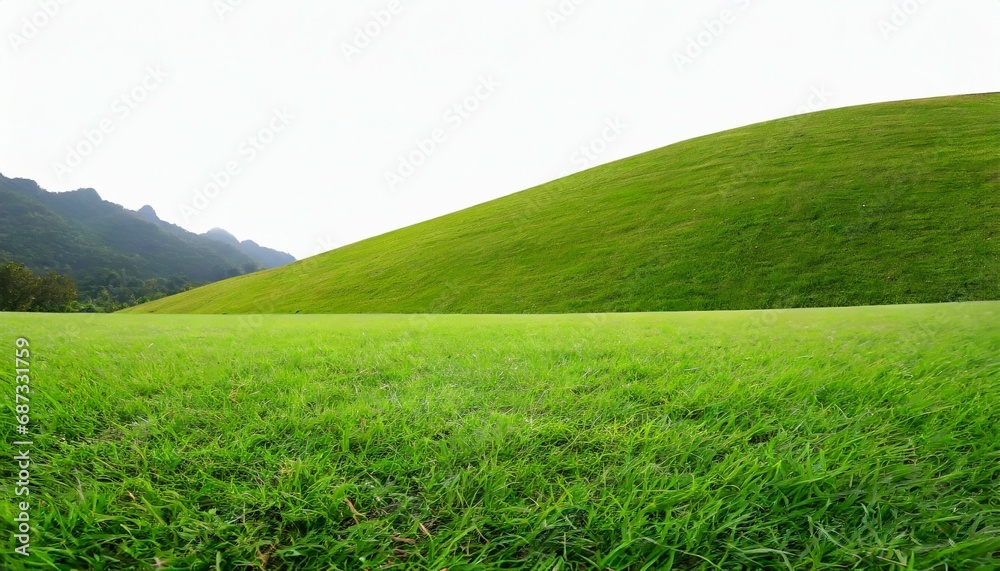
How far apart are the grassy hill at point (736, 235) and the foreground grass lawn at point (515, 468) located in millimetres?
27351

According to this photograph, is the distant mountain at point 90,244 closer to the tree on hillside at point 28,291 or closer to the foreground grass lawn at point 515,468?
the tree on hillside at point 28,291

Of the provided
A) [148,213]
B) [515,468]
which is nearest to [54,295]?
[515,468]

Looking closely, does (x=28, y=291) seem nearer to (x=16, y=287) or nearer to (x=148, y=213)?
(x=16, y=287)

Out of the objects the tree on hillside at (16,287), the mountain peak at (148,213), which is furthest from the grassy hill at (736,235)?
the mountain peak at (148,213)

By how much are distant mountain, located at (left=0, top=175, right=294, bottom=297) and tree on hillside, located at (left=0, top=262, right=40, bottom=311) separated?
25554 millimetres

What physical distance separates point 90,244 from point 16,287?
6535cm

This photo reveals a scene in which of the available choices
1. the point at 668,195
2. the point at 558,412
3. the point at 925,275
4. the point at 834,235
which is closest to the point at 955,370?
the point at 558,412

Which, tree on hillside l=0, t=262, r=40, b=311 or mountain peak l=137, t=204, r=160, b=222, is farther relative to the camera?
mountain peak l=137, t=204, r=160, b=222

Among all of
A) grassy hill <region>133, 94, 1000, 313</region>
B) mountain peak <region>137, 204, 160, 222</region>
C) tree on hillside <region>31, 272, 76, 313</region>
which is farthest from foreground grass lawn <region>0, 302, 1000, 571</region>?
mountain peak <region>137, 204, 160, 222</region>

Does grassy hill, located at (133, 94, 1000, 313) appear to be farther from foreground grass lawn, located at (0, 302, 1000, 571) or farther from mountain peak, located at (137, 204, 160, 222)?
mountain peak, located at (137, 204, 160, 222)

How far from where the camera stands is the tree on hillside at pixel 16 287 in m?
32.0

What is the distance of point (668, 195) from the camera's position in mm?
42031

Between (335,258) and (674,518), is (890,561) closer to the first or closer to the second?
(674,518)

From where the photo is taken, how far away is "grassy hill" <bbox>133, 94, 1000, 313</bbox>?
27031 millimetres
